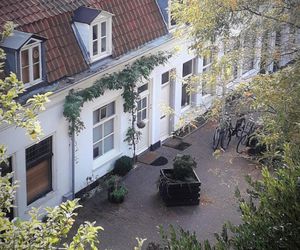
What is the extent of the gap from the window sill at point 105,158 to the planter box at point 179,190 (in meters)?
1.66

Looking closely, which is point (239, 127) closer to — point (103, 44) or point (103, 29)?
point (103, 44)

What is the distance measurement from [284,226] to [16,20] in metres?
8.93

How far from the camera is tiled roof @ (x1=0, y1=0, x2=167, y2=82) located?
1576 cm

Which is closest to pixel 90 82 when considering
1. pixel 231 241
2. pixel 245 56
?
pixel 245 56

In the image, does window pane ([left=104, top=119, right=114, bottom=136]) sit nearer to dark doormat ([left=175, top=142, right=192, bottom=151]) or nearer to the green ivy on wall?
the green ivy on wall

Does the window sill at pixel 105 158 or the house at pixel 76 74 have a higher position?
the house at pixel 76 74

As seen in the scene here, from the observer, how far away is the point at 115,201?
18.6 m

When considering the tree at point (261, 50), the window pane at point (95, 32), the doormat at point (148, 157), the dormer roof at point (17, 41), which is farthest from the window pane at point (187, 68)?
the dormer roof at point (17, 41)

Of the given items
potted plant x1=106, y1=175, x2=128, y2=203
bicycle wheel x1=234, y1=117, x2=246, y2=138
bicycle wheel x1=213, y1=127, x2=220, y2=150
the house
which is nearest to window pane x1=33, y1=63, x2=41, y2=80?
the house

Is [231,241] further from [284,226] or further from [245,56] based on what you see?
[245,56]

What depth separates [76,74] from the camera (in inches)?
673

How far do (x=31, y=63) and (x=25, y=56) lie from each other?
0.74ft

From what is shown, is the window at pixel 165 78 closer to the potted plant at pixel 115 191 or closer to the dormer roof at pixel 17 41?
the potted plant at pixel 115 191

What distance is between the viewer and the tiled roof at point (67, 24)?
51.7 ft
